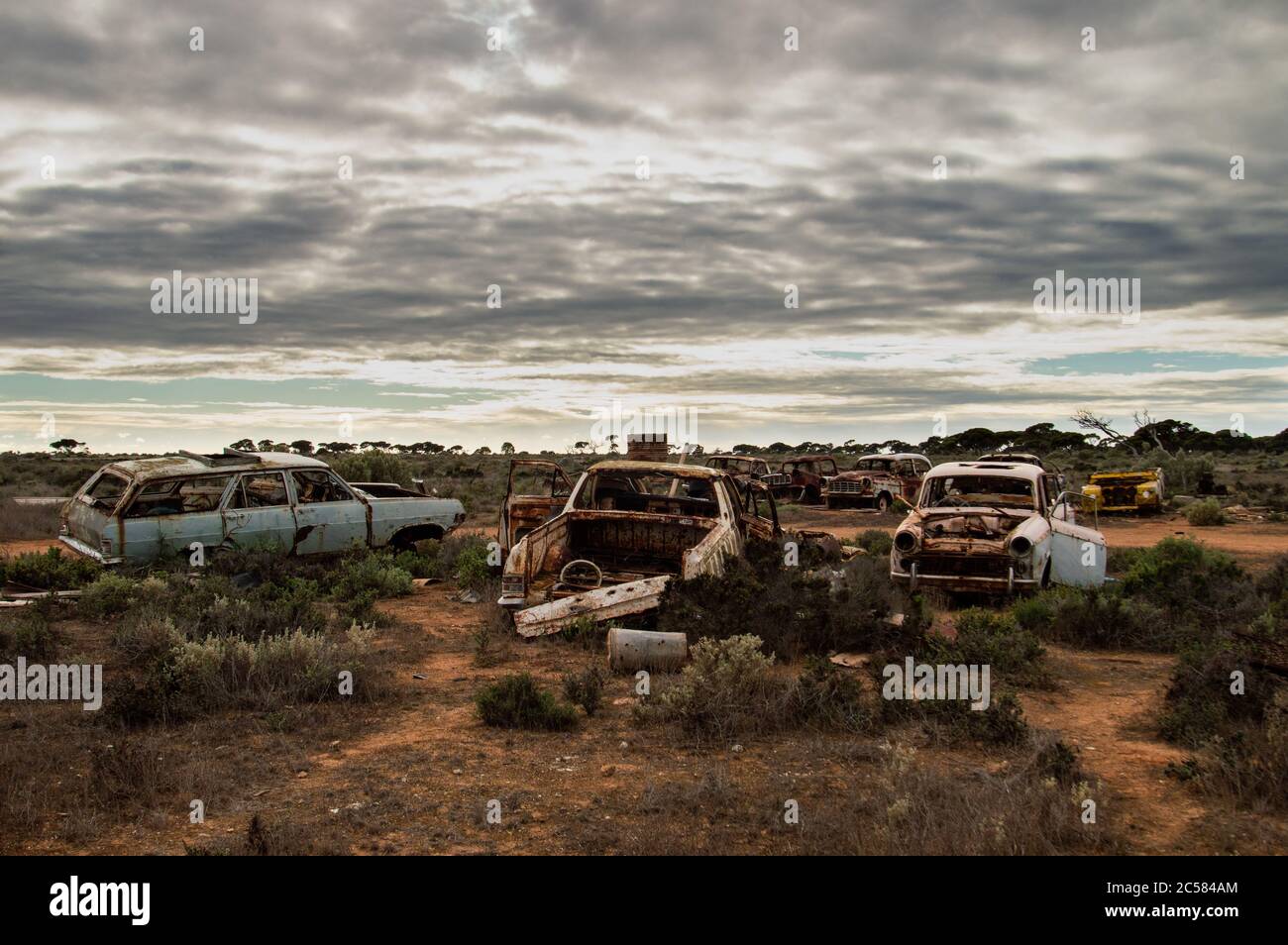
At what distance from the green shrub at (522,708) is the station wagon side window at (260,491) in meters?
6.61

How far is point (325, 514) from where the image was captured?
12219 mm

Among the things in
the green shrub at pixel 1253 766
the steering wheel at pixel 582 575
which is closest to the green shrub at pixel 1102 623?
the green shrub at pixel 1253 766

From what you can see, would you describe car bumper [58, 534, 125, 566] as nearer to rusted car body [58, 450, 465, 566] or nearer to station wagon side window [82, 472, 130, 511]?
rusted car body [58, 450, 465, 566]

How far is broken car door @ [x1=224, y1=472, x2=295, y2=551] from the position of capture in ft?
37.4

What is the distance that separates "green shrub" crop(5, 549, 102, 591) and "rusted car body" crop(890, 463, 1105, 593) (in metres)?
9.68

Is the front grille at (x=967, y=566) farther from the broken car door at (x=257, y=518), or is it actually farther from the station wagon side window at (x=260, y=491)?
the station wagon side window at (x=260, y=491)

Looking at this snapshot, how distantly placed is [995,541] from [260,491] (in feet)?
30.4

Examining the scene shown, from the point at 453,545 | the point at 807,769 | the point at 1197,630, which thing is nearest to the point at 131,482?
the point at 453,545

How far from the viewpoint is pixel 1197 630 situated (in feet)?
28.6

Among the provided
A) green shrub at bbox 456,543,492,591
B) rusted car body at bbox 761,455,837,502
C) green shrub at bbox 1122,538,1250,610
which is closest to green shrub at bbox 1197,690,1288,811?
green shrub at bbox 1122,538,1250,610

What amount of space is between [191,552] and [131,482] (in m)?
1.04

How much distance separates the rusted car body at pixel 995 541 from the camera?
33.4ft

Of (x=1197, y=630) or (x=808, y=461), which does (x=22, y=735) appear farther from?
(x=808, y=461)
